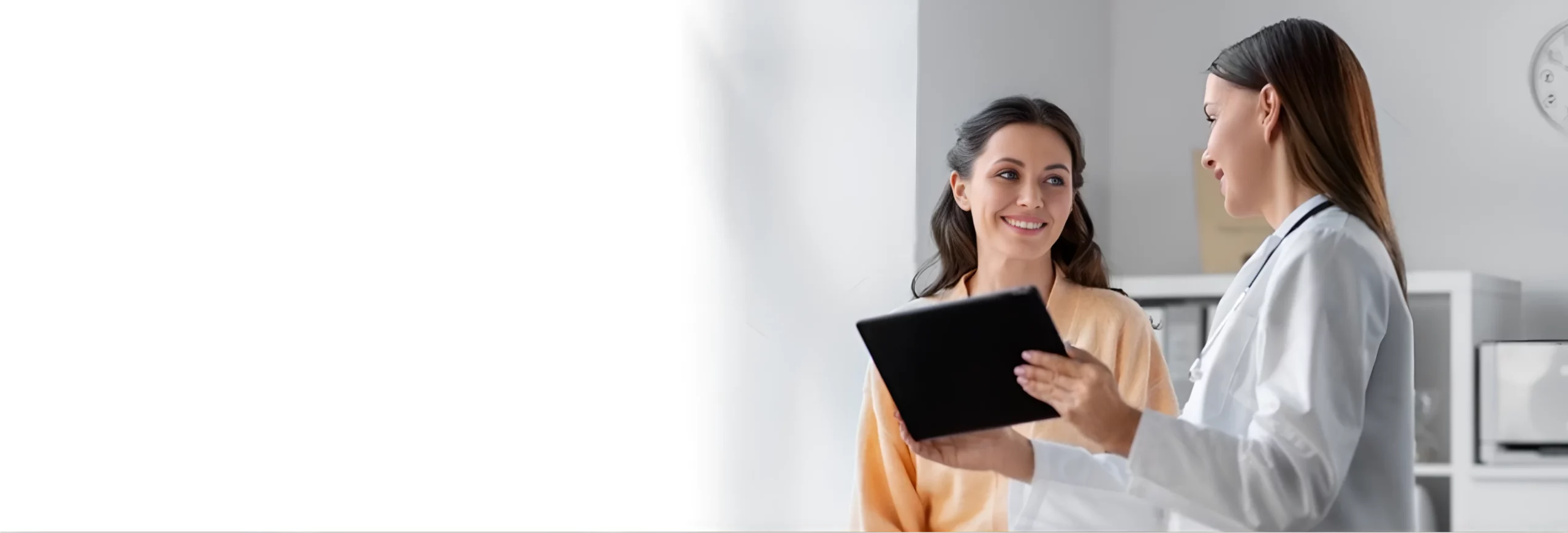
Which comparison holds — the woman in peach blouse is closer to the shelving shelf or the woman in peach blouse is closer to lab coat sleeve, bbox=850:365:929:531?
lab coat sleeve, bbox=850:365:929:531

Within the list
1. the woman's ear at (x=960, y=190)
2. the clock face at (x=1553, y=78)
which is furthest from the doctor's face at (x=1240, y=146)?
the clock face at (x=1553, y=78)

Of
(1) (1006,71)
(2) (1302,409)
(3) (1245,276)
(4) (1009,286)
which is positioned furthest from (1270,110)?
(1) (1006,71)

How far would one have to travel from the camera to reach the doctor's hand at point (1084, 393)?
101cm

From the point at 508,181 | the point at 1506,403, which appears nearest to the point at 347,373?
the point at 508,181

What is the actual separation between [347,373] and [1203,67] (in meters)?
1.81

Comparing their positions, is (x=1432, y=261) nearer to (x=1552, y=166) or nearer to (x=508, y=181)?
(x=1552, y=166)

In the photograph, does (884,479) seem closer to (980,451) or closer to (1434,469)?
(980,451)

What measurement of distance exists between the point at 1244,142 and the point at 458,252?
40.9 inches

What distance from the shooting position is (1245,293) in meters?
1.15

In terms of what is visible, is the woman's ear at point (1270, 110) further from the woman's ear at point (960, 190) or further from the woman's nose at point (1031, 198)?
the woman's ear at point (960, 190)

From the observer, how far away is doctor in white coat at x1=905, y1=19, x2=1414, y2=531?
→ 1.02m

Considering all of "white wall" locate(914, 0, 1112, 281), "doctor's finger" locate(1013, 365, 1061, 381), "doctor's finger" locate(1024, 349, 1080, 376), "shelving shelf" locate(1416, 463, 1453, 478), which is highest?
"white wall" locate(914, 0, 1112, 281)

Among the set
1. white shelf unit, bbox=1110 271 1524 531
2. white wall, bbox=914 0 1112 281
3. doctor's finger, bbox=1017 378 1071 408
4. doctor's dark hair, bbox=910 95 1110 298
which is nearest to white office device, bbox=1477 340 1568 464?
white shelf unit, bbox=1110 271 1524 531

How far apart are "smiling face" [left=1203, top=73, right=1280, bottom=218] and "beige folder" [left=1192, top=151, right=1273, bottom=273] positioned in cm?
162
